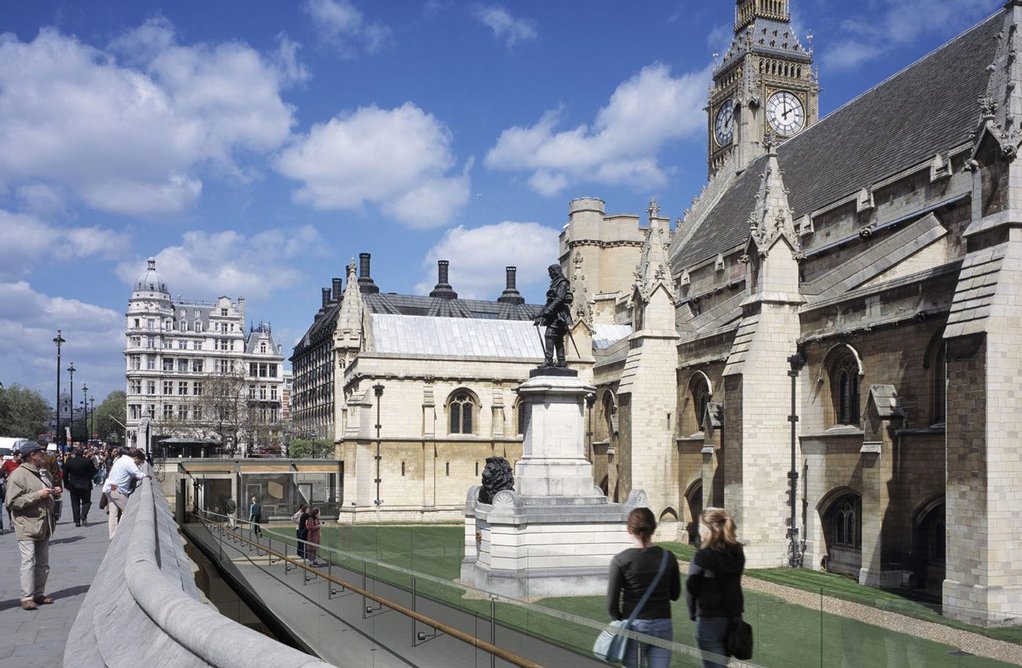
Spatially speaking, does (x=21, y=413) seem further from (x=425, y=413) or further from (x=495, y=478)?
(x=495, y=478)

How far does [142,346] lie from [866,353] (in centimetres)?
12974

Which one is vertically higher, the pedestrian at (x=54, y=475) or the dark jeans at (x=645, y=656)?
the dark jeans at (x=645, y=656)

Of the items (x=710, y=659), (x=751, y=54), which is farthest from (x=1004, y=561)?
(x=751, y=54)

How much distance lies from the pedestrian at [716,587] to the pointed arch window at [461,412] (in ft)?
118

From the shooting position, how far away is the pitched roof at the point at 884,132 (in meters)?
27.5

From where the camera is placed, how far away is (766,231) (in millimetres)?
25594

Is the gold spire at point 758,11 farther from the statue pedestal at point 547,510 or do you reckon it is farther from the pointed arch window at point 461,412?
the statue pedestal at point 547,510

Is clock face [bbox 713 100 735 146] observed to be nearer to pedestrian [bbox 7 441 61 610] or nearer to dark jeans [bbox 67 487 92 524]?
dark jeans [bbox 67 487 92 524]

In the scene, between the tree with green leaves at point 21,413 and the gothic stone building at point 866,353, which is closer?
the gothic stone building at point 866,353

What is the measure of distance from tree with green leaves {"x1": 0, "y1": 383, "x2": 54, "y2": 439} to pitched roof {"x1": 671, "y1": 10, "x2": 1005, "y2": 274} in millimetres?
74843

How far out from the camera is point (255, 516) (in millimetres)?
21672

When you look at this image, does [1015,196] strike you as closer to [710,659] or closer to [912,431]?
[912,431]

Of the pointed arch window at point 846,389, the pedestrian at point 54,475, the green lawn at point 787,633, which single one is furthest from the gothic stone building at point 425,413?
the green lawn at point 787,633

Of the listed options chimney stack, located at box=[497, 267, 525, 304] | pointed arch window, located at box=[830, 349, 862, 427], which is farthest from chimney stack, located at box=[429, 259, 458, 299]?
pointed arch window, located at box=[830, 349, 862, 427]
